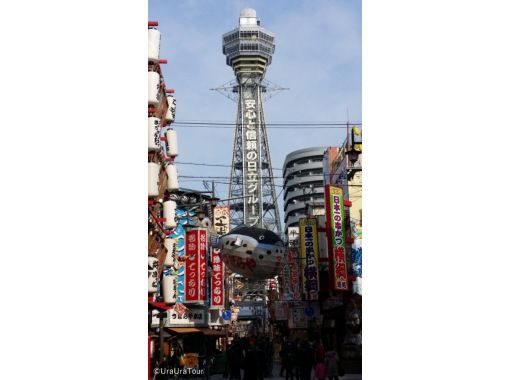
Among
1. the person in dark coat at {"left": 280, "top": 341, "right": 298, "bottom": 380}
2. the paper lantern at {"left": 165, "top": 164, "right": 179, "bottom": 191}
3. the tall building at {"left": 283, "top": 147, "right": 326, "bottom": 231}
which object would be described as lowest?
the person in dark coat at {"left": 280, "top": 341, "right": 298, "bottom": 380}

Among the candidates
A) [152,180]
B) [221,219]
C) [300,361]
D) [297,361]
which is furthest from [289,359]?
[221,219]

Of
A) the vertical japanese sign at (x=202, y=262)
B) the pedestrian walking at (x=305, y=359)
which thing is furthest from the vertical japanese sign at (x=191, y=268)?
the pedestrian walking at (x=305, y=359)

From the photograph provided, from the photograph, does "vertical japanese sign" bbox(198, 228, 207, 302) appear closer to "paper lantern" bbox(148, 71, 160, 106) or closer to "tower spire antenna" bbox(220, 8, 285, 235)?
"paper lantern" bbox(148, 71, 160, 106)

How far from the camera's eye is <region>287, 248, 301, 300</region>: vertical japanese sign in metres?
35.3

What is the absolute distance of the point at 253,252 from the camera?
22719mm

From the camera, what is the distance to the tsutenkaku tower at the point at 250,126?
4592 inches

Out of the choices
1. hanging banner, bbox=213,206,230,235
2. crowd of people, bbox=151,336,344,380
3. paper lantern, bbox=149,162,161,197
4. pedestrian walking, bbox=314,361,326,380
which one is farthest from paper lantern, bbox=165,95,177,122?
hanging banner, bbox=213,206,230,235

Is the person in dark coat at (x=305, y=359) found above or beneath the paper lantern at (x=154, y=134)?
beneath

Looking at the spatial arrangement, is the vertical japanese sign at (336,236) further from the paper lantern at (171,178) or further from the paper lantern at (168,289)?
the paper lantern at (168,289)

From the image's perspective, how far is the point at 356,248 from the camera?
98.5 feet

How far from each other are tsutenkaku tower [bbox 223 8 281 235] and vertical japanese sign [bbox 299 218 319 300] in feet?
263

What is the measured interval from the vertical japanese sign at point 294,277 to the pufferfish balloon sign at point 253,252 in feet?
38.4

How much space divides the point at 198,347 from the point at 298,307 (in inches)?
199

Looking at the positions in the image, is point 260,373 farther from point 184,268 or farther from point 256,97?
point 256,97
